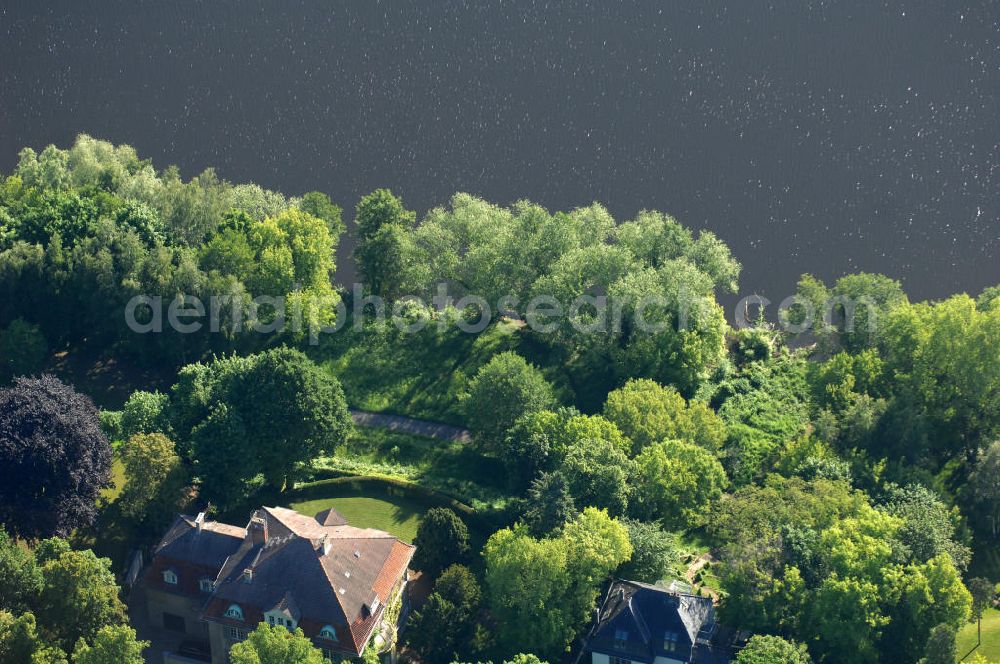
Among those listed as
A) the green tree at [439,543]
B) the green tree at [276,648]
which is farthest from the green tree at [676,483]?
the green tree at [276,648]

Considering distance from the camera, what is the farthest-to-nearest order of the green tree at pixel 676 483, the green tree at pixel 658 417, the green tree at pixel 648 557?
the green tree at pixel 658 417 < the green tree at pixel 676 483 < the green tree at pixel 648 557

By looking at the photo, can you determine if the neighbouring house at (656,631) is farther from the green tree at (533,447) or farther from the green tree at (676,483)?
the green tree at (533,447)

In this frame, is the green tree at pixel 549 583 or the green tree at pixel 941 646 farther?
the green tree at pixel 549 583

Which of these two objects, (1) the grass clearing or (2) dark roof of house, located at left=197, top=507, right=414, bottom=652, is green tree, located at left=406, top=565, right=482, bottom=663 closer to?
(2) dark roof of house, located at left=197, top=507, right=414, bottom=652

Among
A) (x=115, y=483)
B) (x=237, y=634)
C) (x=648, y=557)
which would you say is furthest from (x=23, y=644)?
(x=648, y=557)

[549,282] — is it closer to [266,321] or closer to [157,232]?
[266,321]

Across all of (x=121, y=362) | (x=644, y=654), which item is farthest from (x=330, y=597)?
(x=121, y=362)
